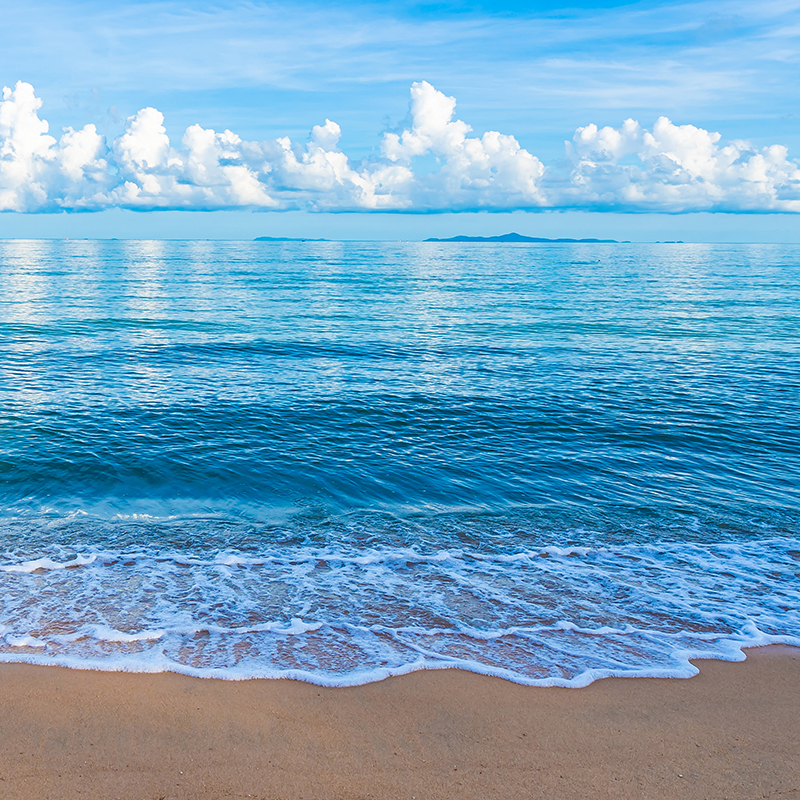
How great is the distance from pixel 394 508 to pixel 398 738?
675 cm

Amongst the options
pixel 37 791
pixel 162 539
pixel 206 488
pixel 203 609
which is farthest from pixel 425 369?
pixel 37 791

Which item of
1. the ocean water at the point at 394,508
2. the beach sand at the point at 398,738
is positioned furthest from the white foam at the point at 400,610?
the beach sand at the point at 398,738

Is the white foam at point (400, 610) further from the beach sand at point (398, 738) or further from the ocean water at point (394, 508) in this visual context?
the beach sand at point (398, 738)

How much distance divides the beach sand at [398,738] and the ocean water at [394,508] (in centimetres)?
44

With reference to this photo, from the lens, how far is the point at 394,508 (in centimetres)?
1277

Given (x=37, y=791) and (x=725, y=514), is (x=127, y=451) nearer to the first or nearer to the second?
(x=37, y=791)

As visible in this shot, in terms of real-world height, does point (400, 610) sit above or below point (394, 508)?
below

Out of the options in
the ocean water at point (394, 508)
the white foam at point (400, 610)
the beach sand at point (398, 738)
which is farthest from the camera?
the ocean water at point (394, 508)

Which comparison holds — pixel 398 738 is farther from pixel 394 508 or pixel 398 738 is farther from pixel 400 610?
pixel 394 508

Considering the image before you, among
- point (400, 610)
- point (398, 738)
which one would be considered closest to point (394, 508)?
point (400, 610)

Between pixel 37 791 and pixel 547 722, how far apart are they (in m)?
4.71

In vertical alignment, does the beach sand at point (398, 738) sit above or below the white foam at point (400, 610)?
above

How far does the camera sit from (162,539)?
11164 millimetres

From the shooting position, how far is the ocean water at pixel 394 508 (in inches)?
318
